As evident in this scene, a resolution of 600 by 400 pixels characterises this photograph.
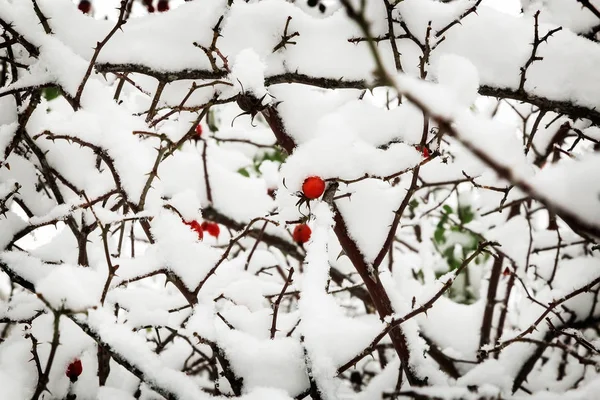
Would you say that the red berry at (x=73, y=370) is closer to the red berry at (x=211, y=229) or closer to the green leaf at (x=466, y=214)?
the red berry at (x=211, y=229)

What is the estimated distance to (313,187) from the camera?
1057 mm

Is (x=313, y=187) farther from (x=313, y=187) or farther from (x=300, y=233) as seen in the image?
(x=300, y=233)

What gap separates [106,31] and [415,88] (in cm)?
124

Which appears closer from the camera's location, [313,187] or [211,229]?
[313,187]

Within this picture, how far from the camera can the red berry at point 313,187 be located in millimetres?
1058

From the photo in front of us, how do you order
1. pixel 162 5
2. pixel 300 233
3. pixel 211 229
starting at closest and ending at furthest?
1. pixel 300 233
2. pixel 162 5
3. pixel 211 229

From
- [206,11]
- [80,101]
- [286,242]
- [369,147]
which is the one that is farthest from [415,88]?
[286,242]

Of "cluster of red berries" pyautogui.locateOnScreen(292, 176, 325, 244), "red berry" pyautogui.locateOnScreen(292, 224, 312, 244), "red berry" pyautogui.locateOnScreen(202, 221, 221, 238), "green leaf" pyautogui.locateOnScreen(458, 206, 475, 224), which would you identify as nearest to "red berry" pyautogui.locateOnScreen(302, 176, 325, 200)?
"cluster of red berries" pyautogui.locateOnScreen(292, 176, 325, 244)

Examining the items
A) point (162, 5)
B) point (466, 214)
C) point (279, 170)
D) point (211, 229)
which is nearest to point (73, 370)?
point (279, 170)

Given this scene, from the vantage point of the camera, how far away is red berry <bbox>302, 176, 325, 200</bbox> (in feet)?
3.47

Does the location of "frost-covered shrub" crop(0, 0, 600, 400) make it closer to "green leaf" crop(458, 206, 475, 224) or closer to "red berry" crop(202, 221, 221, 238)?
"red berry" crop(202, 221, 221, 238)

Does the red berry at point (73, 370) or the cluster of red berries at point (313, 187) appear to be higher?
the cluster of red berries at point (313, 187)

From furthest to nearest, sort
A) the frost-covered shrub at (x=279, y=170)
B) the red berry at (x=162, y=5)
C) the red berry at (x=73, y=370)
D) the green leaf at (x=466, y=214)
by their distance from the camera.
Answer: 1. the green leaf at (x=466, y=214)
2. the red berry at (x=162, y=5)
3. the red berry at (x=73, y=370)
4. the frost-covered shrub at (x=279, y=170)

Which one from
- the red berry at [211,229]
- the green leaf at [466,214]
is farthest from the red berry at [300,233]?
the green leaf at [466,214]
